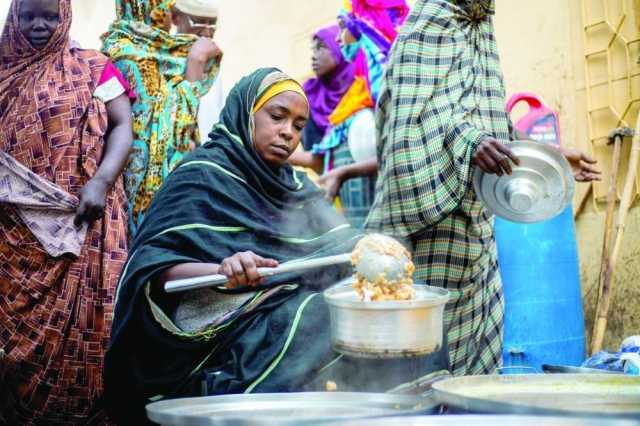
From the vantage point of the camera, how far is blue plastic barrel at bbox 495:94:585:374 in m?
3.91

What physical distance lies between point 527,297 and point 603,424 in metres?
2.64

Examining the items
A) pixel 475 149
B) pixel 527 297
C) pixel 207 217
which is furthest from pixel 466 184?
pixel 207 217

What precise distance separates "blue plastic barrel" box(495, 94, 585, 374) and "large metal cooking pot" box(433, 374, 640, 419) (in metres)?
1.99

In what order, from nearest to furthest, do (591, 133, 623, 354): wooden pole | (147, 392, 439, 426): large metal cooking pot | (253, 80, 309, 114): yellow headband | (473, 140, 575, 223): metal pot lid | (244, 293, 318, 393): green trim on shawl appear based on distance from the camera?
(147, 392, 439, 426): large metal cooking pot → (244, 293, 318, 393): green trim on shawl → (253, 80, 309, 114): yellow headband → (473, 140, 575, 223): metal pot lid → (591, 133, 623, 354): wooden pole

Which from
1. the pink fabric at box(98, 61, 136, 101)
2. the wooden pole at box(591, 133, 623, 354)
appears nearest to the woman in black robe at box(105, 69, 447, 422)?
the pink fabric at box(98, 61, 136, 101)

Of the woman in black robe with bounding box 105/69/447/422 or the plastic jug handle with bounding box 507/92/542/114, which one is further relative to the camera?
the plastic jug handle with bounding box 507/92/542/114

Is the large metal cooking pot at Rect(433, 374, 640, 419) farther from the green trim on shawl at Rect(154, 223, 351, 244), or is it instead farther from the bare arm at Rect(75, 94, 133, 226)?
the bare arm at Rect(75, 94, 133, 226)

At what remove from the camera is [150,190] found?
3.81m

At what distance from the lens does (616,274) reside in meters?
4.46

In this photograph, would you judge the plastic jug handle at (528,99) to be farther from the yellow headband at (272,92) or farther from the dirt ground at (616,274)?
the yellow headband at (272,92)

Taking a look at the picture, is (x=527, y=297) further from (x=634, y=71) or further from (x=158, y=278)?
(x=158, y=278)

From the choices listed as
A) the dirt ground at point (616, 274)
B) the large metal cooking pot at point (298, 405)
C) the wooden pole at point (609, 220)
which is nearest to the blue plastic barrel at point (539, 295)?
the wooden pole at point (609, 220)

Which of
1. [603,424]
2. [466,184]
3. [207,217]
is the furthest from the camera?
[466,184]

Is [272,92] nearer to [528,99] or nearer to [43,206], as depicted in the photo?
[43,206]
